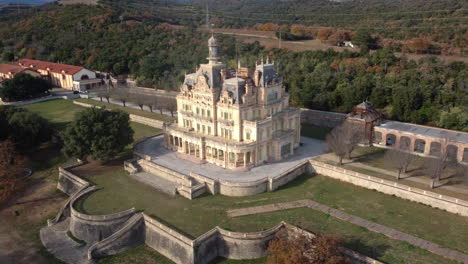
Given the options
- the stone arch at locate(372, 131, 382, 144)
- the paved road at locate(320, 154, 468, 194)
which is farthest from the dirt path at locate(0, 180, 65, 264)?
the stone arch at locate(372, 131, 382, 144)

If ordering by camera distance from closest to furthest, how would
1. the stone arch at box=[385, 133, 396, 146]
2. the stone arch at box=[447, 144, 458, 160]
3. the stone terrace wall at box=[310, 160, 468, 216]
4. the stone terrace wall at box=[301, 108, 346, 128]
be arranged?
the stone terrace wall at box=[310, 160, 468, 216] → the stone arch at box=[447, 144, 458, 160] → the stone arch at box=[385, 133, 396, 146] → the stone terrace wall at box=[301, 108, 346, 128]

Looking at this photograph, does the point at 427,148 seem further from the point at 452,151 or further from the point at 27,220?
the point at 27,220

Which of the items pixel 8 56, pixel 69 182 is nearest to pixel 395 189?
pixel 69 182

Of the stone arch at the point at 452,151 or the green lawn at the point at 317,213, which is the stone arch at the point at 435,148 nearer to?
the stone arch at the point at 452,151

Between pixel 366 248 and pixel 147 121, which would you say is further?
pixel 147 121

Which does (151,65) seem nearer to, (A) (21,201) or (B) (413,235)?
(A) (21,201)

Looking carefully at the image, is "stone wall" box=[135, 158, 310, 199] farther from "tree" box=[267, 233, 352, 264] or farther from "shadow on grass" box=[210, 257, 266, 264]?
"tree" box=[267, 233, 352, 264]
